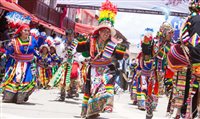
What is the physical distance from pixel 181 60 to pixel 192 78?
307 millimetres

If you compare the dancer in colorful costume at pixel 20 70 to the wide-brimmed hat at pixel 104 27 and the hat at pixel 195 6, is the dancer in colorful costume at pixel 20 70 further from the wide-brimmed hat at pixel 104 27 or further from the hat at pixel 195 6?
the hat at pixel 195 6

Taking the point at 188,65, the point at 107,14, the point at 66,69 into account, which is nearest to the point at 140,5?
the point at 66,69

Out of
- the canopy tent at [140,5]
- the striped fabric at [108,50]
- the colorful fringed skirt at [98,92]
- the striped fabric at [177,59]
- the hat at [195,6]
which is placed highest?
the canopy tent at [140,5]

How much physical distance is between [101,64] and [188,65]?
2.72 m

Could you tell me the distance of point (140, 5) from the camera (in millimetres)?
22484

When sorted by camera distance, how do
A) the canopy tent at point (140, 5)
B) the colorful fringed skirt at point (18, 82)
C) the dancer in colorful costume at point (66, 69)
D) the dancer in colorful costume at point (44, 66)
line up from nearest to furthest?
the colorful fringed skirt at point (18, 82) → the dancer in colorful costume at point (66, 69) → the dancer in colorful costume at point (44, 66) → the canopy tent at point (140, 5)

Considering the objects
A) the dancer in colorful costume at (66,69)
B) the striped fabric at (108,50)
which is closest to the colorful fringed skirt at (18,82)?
the dancer in colorful costume at (66,69)

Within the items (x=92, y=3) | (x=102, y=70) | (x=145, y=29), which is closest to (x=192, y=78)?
(x=102, y=70)

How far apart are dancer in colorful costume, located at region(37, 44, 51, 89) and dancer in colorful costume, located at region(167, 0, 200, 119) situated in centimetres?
959

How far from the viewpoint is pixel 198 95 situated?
A: 5.19 metres

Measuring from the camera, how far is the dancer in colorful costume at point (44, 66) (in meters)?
15.1

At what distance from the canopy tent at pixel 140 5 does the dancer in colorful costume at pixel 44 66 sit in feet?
22.4

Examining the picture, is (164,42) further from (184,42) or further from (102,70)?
(184,42)

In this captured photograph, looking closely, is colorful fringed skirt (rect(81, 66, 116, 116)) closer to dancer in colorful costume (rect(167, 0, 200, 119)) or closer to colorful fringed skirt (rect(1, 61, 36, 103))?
colorful fringed skirt (rect(1, 61, 36, 103))
